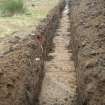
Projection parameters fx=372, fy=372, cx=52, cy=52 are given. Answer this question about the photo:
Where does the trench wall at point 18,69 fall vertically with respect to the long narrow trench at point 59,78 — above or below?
above

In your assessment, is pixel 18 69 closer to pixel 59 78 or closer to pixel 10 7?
pixel 59 78

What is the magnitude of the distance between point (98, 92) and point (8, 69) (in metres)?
1.55

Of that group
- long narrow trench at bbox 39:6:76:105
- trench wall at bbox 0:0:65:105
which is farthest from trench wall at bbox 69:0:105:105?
trench wall at bbox 0:0:65:105

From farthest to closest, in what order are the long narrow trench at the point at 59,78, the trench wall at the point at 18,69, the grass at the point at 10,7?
1. the grass at the point at 10,7
2. the long narrow trench at the point at 59,78
3. the trench wall at the point at 18,69

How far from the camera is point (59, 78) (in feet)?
30.7

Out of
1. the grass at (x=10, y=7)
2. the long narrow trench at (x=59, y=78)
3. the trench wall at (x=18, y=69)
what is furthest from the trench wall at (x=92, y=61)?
the grass at (x=10, y=7)

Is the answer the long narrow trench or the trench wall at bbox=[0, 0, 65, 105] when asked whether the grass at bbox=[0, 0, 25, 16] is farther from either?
the trench wall at bbox=[0, 0, 65, 105]

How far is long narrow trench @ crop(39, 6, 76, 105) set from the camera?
8.07 m

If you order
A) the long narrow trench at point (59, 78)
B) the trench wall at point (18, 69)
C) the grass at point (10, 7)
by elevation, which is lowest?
the long narrow trench at point (59, 78)

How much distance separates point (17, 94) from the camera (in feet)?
17.8

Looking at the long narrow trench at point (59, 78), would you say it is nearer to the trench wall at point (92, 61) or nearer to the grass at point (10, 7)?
the trench wall at point (92, 61)

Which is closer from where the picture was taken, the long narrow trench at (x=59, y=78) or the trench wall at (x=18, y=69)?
the trench wall at (x=18, y=69)

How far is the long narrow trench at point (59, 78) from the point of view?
26.5ft

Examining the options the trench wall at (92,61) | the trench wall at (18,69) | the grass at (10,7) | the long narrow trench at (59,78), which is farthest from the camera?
the grass at (10,7)
